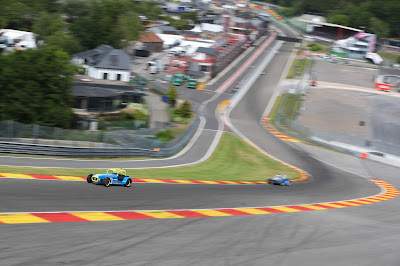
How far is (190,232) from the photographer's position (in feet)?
42.4

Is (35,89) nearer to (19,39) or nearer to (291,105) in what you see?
(291,105)

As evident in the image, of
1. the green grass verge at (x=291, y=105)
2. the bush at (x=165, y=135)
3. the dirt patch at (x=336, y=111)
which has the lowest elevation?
the green grass verge at (x=291, y=105)

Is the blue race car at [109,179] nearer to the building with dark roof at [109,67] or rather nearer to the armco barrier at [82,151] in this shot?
the armco barrier at [82,151]

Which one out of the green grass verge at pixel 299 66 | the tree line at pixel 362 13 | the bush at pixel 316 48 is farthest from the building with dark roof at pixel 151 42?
the tree line at pixel 362 13

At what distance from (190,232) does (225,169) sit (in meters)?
18.7

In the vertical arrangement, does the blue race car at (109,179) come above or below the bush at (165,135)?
above

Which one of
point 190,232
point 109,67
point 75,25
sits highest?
point 190,232

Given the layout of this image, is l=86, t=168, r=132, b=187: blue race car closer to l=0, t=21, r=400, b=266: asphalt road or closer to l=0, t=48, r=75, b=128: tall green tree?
l=0, t=21, r=400, b=266: asphalt road

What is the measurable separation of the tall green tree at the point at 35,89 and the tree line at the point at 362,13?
392ft

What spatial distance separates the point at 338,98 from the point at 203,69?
22.1 meters

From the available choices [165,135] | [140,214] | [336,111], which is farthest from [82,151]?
[336,111]

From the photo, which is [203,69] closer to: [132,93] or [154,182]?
[132,93]

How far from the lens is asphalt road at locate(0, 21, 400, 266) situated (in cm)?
1056

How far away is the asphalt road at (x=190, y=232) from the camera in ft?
34.7
